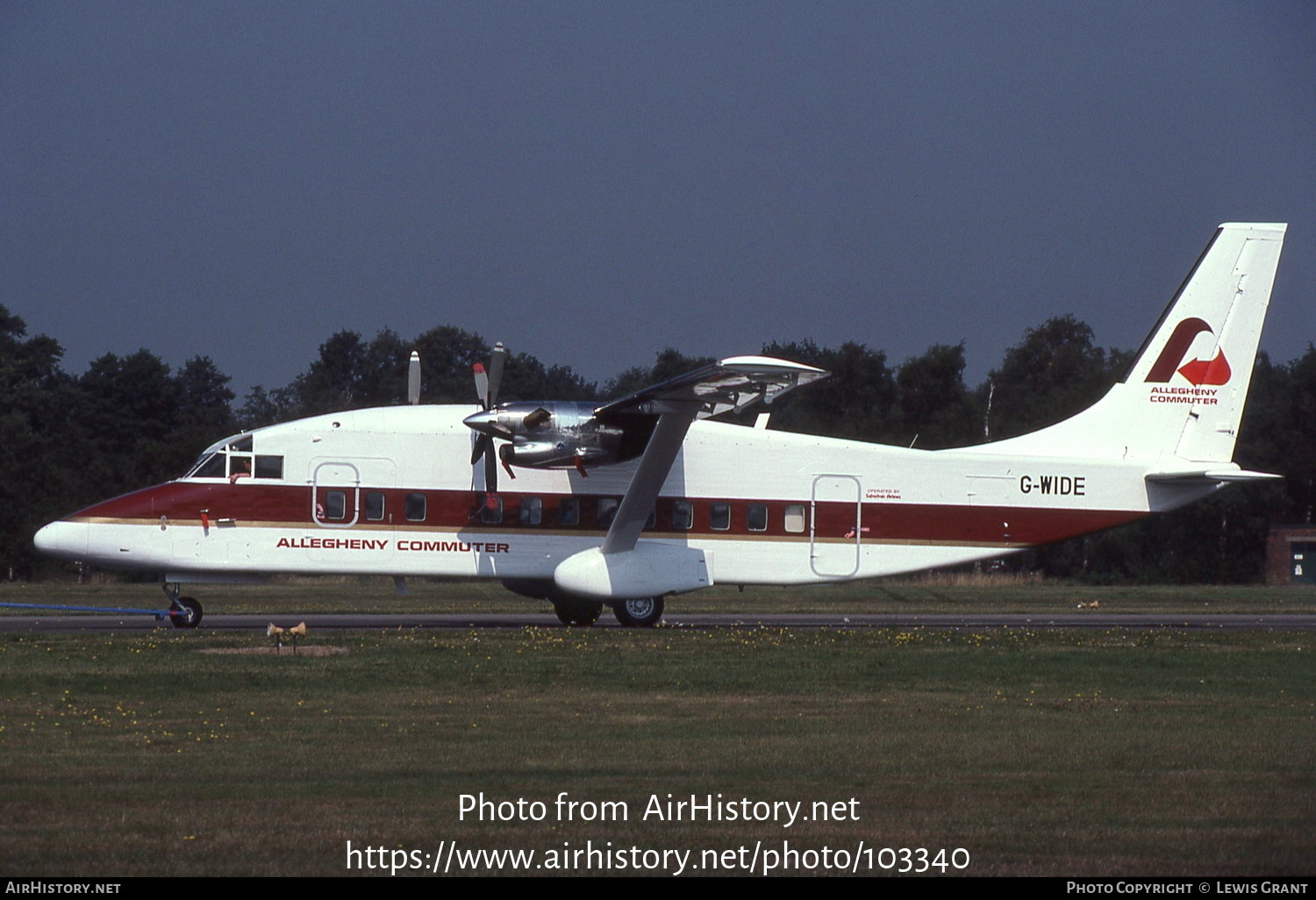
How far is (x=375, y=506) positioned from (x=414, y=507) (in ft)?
2.21

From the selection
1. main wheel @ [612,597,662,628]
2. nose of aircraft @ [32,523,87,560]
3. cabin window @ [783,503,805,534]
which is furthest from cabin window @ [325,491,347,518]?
cabin window @ [783,503,805,534]

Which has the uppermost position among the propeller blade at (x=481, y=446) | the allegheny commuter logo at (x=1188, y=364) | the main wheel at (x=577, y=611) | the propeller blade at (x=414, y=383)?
the allegheny commuter logo at (x=1188, y=364)

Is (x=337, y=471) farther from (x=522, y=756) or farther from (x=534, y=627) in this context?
(x=522, y=756)

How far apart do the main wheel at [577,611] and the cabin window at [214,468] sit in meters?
6.29

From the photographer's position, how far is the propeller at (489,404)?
72.7 ft

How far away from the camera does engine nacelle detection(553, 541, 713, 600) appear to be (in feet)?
72.2

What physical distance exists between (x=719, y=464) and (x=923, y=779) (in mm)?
14275

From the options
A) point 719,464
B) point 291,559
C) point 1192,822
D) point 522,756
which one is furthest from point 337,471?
point 1192,822

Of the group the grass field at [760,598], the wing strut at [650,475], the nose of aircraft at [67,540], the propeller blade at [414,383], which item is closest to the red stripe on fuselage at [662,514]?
the nose of aircraft at [67,540]

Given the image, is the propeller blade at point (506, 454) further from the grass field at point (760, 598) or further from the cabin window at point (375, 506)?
the grass field at point (760, 598)

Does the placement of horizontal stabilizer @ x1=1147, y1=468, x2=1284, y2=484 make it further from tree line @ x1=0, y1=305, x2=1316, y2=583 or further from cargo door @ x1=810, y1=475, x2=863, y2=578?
tree line @ x1=0, y1=305, x2=1316, y2=583

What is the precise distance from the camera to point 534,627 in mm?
22328

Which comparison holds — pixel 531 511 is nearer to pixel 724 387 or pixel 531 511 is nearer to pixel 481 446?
pixel 481 446

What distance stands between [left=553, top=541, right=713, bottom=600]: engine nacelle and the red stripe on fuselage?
597 millimetres
